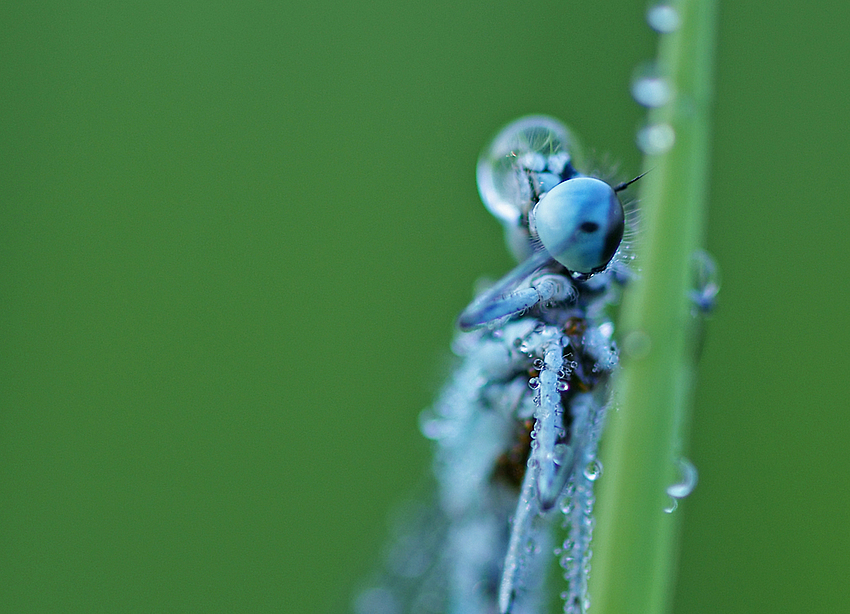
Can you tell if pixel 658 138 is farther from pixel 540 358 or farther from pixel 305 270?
pixel 305 270

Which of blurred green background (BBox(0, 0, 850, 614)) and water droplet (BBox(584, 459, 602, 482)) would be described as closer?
water droplet (BBox(584, 459, 602, 482))

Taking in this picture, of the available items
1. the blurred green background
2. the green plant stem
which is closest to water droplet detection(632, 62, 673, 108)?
the green plant stem

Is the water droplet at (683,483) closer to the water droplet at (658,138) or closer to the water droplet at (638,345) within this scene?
the water droplet at (638,345)

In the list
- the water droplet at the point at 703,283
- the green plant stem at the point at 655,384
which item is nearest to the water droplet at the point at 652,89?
the green plant stem at the point at 655,384

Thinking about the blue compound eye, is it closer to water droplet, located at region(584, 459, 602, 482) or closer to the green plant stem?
the green plant stem

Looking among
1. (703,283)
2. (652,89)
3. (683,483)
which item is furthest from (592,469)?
(652,89)
